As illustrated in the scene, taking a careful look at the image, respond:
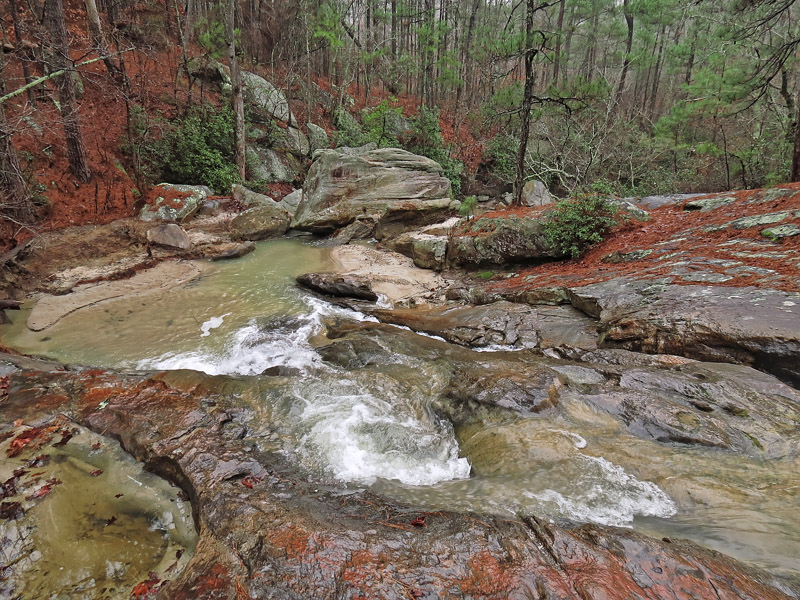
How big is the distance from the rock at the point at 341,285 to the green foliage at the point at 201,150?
8.60 metres

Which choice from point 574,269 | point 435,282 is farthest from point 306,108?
point 574,269

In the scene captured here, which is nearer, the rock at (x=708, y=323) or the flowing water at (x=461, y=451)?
the flowing water at (x=461, y=451)

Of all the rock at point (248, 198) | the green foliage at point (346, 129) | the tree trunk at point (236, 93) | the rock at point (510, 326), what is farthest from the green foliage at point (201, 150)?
the rock at point (510, 326)

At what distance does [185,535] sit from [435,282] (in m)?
7.15

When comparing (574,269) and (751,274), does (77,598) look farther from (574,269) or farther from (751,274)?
(574,269)

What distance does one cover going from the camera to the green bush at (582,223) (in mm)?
7805

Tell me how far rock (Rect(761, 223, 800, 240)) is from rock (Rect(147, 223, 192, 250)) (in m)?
12.7

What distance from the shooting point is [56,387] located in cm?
390

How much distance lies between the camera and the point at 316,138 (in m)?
19.4

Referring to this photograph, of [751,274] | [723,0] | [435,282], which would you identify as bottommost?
[435,282]

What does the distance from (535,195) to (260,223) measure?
37.5 feet

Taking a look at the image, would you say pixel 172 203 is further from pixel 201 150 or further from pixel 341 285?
pixel 341 285

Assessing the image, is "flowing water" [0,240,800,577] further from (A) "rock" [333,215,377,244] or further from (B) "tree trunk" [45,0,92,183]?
(A) "rock" [333,215,377,244]

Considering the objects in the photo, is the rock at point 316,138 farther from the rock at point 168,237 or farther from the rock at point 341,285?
the rock at point 341,285
